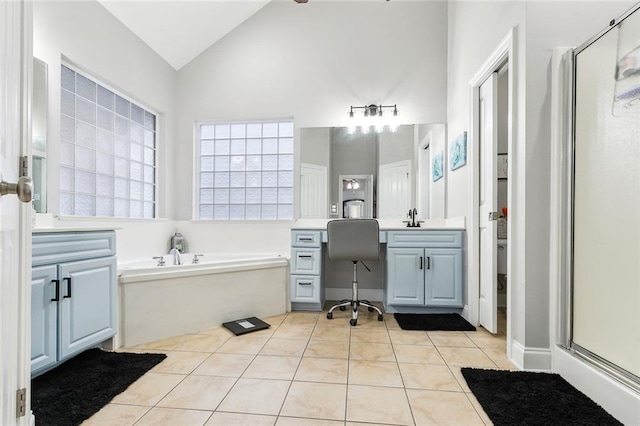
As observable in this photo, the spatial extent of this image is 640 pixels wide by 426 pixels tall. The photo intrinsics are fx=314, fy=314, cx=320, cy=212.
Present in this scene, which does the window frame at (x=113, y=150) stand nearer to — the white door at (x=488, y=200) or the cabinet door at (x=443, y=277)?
the cabinet door at (x=443, y=277)

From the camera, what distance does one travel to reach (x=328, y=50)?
3.58 m

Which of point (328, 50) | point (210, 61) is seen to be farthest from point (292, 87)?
point (210, 61)

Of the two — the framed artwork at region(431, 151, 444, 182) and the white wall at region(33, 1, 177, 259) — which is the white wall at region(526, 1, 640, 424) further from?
the white wall at region(33, 1, 177, 259)

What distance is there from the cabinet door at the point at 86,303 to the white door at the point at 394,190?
2.58 meters

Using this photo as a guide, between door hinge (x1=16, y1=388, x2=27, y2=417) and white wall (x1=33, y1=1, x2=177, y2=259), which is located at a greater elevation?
white wall (x1=33, y1=1, x2=177, y2=259)

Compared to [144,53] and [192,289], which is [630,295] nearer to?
[192,289]

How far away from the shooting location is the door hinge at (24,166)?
2.94ft

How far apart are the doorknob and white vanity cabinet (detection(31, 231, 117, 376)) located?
1.08 meters

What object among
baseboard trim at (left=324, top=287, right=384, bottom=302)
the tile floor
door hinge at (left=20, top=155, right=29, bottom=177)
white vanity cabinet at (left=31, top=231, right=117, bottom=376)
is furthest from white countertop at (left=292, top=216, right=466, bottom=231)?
door hinge at (left=20, top=155, right=29, bottom=177)

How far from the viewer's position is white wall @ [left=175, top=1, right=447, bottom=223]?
11.4 ft

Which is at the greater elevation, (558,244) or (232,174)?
(232,174)

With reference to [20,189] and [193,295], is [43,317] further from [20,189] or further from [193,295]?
[20,189]

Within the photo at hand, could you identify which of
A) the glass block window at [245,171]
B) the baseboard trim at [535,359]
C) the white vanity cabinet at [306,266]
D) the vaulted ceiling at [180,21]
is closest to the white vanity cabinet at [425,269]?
the white vanity cabinet at [306,266]

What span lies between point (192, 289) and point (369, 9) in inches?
136
